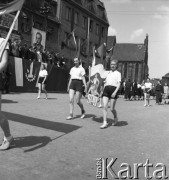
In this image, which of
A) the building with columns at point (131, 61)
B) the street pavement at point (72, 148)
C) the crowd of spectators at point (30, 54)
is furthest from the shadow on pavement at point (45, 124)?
the building with columns at point (131, 61)

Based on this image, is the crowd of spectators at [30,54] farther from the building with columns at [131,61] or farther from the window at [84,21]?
the building with columns at [131,61]

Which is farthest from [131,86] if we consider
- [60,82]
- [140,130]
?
[140,130]

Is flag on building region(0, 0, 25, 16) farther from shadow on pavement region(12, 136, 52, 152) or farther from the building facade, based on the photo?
the building facade

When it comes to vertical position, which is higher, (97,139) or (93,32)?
(93,32)

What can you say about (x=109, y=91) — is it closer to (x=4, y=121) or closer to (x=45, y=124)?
(x=45, y=124)

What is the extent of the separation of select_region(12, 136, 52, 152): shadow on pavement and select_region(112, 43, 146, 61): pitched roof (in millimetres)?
74087

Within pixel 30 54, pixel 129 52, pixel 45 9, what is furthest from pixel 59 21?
pixel 129 52

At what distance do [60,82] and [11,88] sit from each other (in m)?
7.02

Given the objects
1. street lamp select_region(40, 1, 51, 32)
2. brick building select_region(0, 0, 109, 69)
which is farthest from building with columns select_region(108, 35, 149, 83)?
street lamp select_region(40, 1, 51, 32)

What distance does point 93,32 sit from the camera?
4306cm

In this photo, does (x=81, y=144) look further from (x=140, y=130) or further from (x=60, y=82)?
(x=60, y=82)

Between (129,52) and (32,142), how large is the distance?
77121mm

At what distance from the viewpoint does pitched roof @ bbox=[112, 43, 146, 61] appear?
79438mm

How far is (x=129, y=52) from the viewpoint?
3189 inches
